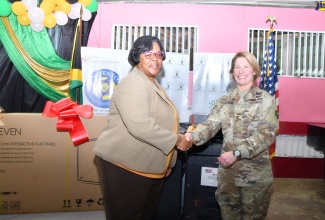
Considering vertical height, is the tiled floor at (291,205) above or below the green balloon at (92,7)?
below

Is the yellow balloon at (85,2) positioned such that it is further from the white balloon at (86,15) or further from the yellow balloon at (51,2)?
the yellow balloon at (51,2)

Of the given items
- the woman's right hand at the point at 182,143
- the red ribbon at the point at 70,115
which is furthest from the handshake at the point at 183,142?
the red ribbon at the point at 70,115

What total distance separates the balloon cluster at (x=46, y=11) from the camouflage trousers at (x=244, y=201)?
290cm

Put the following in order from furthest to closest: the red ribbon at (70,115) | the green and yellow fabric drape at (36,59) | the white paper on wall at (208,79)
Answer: the white paper on wall at (208,79)
the green and yellow fabric drape at (36,59)
the red ribbon at (70,115)

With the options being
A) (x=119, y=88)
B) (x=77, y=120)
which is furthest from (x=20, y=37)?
(x=119, y=88)

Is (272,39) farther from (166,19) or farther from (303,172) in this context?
(303,172)

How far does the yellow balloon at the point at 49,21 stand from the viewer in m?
3.31

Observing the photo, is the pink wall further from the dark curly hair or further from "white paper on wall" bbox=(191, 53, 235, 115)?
the dark curly hair

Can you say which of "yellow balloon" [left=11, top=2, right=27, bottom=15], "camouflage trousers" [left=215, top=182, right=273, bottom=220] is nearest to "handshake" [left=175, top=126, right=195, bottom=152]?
"camouflage trousers" [left=215, top=182, right=273, bottom=220]

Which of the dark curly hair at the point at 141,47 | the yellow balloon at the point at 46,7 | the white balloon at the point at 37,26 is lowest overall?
the dark curly hair at the point at 141,47

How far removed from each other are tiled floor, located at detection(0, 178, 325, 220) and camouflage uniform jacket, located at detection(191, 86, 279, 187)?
144 cm

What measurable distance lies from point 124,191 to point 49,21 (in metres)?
2.80

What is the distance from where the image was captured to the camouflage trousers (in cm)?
147

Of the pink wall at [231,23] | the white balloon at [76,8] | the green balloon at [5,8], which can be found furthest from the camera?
the pink wall at [231,23]
